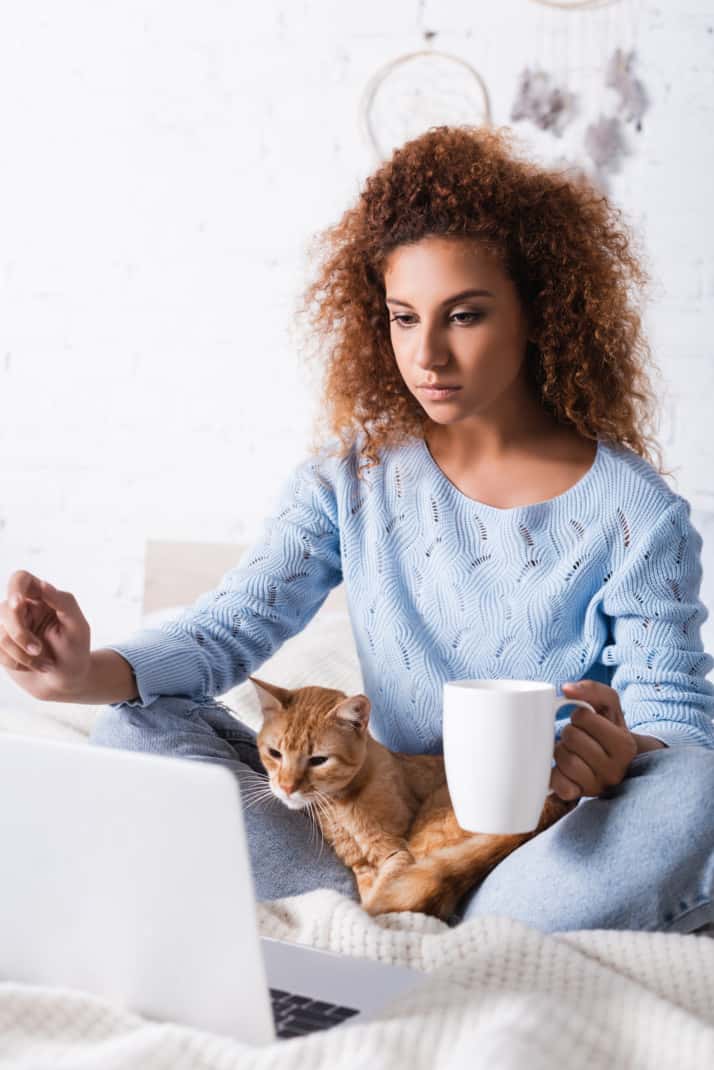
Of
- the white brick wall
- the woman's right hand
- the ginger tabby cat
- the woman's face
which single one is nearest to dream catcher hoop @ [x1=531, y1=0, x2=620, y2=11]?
the white brick wall

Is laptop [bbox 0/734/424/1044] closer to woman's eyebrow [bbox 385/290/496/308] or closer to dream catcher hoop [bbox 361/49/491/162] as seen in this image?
woman's eyebrow [bbox 385/290/496/308]

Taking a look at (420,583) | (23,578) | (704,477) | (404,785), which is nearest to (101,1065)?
(23,578)

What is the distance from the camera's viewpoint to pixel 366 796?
50.3 inches

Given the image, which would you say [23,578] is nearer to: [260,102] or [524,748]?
[524,748]

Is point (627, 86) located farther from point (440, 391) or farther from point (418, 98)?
point (440, 391)

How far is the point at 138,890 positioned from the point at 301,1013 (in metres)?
0.15

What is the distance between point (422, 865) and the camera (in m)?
1.16

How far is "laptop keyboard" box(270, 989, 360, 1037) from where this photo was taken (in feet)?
2.47

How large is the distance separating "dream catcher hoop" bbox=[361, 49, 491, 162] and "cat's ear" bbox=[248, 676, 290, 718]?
4.25 ft

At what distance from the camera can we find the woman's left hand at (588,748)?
1.02m

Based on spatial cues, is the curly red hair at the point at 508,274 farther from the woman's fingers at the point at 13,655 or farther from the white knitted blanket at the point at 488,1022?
the white knitted blanket at the point at 488,1022

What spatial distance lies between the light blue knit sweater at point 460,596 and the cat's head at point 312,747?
0.34 ft

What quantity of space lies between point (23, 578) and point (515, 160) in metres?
0.73

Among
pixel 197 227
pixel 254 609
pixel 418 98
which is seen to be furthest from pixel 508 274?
pixel 197 227
